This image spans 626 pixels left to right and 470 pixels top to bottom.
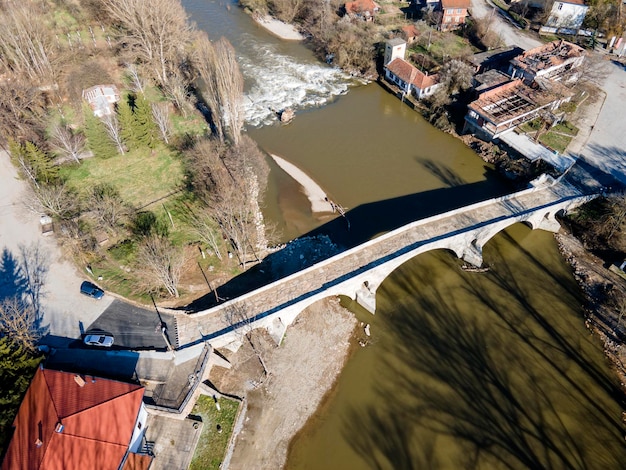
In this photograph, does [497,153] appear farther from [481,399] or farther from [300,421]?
[300,421]

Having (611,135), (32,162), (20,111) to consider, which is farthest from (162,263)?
(611,135)

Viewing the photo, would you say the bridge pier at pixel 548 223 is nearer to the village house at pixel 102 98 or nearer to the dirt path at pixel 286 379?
the dirt path at pixel 286 379

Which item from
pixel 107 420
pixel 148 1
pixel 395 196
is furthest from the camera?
pixel 148 1

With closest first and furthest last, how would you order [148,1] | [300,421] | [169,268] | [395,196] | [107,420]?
1. [107,420]
2. [300,421]
3. [169,268]
4. [395,196]
5. [148,1]

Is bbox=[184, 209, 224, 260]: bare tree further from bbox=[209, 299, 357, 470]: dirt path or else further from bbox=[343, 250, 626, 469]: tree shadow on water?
bbox=[343, 250, 626, 469]: tree shadow on water

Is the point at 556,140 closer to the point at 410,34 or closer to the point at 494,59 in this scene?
the point at 494,59

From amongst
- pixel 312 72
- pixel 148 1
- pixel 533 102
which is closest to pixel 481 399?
pixel 533 102
